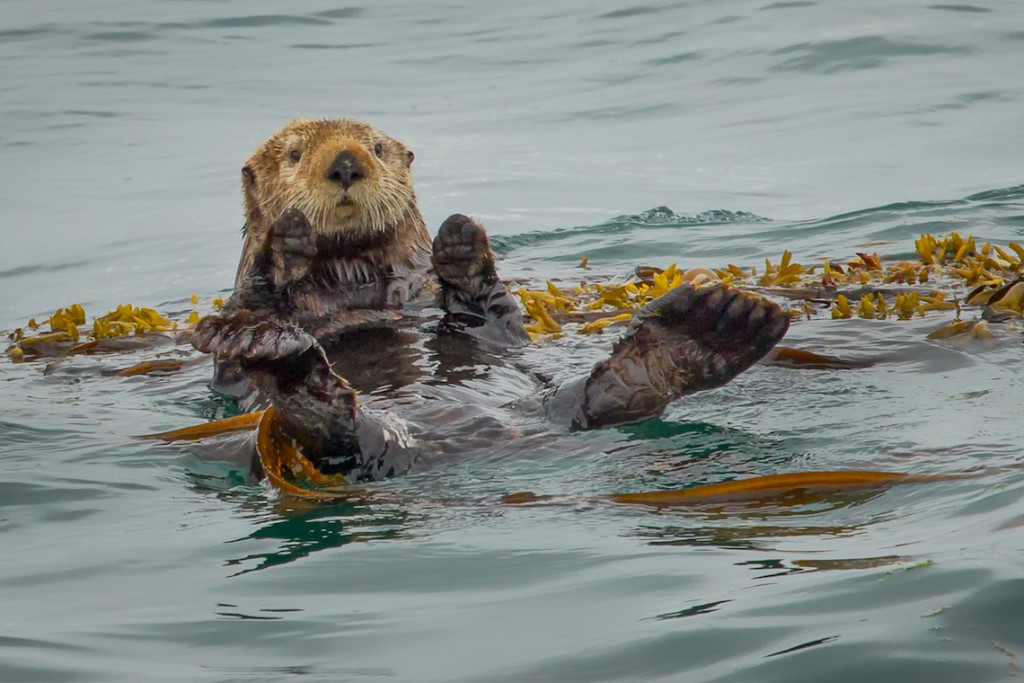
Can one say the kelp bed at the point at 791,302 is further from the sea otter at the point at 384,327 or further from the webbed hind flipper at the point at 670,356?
the webbed hind flipper at the point at 670,356

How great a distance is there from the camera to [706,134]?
1181cm

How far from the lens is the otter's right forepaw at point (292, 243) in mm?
4266

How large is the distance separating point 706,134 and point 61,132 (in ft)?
20.8

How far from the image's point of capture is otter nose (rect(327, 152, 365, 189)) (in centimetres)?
464

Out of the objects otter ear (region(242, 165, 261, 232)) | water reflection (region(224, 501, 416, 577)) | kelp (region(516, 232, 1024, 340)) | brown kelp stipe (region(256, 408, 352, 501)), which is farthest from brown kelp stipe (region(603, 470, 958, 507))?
otter ear (region(242, 165, 261, 232))

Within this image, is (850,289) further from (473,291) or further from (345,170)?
(345,170)

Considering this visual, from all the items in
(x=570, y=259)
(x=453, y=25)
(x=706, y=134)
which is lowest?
(x=570, y=259)

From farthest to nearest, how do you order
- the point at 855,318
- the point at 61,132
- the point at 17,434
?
the point at 61,132 < the point at 855,318 < the point at 17,434

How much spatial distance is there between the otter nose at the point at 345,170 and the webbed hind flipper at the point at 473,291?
373mm

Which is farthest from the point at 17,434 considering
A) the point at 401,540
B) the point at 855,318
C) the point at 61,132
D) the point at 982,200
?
the point at 61,132

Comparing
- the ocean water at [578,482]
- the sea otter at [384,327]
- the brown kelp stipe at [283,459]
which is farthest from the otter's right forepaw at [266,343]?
the ocean water at [578,482]

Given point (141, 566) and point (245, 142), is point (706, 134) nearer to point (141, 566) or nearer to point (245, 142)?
point (245, 142)

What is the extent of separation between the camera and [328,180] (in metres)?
4.68

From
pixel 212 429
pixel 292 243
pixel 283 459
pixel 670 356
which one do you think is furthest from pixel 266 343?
pixel 670 356
